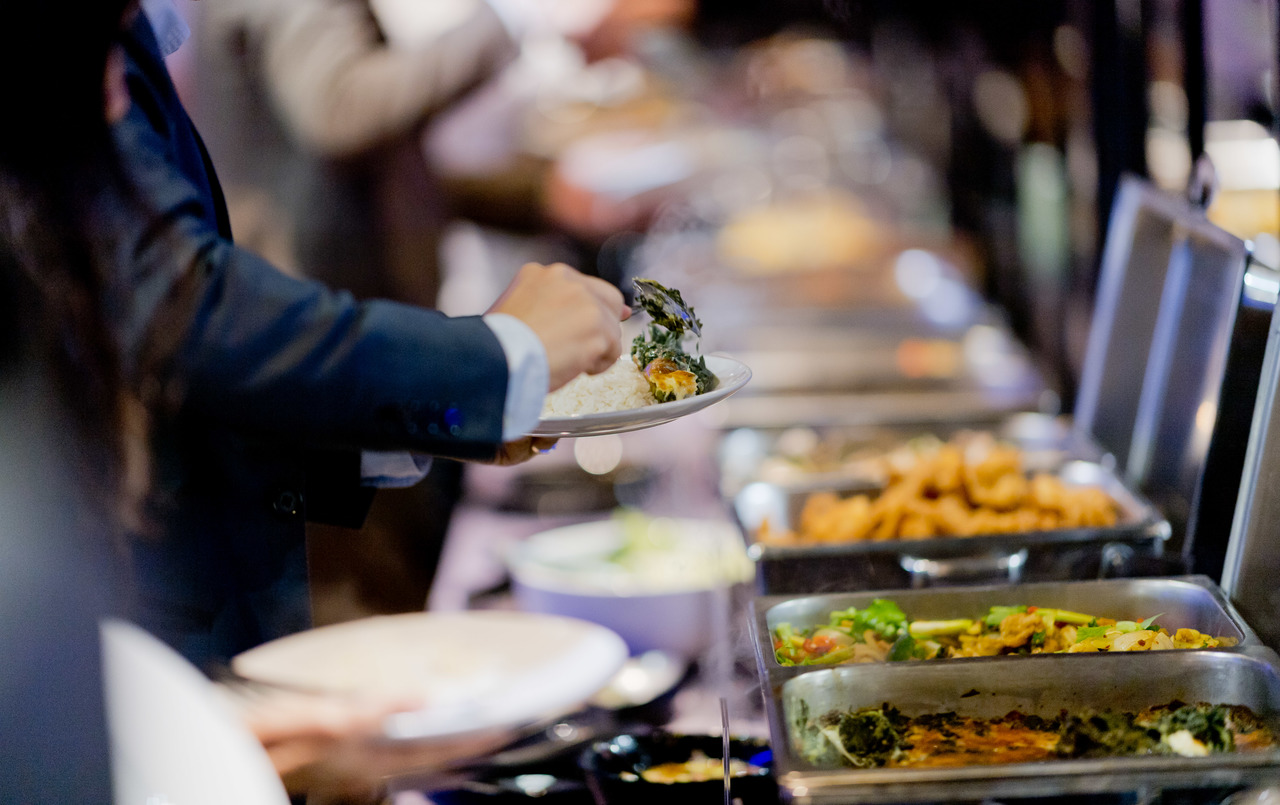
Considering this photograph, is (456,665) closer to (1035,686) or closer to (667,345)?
(667,345)

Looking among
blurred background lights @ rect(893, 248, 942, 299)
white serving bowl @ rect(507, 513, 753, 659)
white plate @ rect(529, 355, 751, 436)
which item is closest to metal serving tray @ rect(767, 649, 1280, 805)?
white plate @ rect(529, 355, 751, 436)

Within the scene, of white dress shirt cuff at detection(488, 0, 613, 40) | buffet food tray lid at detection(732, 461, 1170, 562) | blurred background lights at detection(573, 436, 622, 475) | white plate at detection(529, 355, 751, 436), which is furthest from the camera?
white dress shirt cuff at detection(488, 0, 613, 40)

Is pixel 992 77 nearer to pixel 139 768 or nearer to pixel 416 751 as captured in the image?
pixel 416 751

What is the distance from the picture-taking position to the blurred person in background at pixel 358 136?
8.14 ft

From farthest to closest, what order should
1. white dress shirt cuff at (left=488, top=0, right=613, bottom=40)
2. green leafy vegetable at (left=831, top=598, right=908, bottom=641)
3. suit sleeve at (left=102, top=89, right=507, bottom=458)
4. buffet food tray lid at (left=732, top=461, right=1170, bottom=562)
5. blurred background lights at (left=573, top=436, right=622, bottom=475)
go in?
white dress shirt cuff at (left=488, top=0, right=613, bottom=40), blurred background lights at (left=573, top=436, right=622, bottom=475), buffet food tray lid at (left=732, top=461, right=1170, bottom=562), green leafy vegetable at (left=831, top=598, right=908, bottom=641), suit sleeve at (left=102, top=89, right=507, bottom=458)

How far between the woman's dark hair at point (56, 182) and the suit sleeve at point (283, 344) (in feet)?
0.10

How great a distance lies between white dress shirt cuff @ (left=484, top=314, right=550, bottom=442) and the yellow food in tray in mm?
688

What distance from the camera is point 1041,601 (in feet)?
4.33

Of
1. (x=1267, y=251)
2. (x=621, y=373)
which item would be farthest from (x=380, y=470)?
(x=1267, y=251)

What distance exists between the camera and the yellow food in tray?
1605 mm

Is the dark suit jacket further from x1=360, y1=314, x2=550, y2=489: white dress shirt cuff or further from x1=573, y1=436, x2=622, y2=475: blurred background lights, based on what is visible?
x1=573, y1=436, x2=622, y2=475: blurred background lights

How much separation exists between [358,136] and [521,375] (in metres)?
1.95

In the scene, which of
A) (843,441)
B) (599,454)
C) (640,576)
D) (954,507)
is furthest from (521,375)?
(599,454)

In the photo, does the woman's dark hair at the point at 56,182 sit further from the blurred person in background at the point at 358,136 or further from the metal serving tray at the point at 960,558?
the blurred person in background at the point at 358,136
